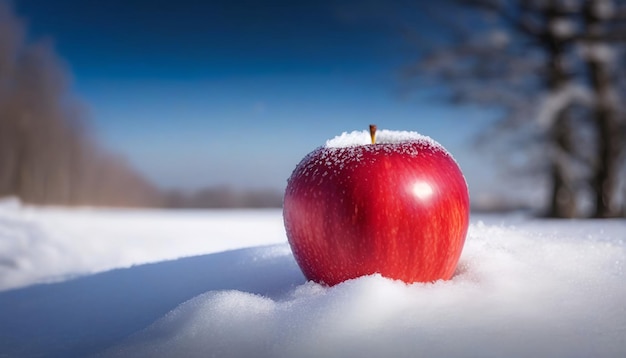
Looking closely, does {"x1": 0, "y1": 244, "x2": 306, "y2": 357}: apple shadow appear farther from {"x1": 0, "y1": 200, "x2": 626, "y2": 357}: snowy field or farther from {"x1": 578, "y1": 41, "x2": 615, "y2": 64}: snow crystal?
{"x1": 578, "y1": 41, "x2": 615, "y2": 64}: snow crystal

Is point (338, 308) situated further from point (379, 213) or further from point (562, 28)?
point (562, 28)

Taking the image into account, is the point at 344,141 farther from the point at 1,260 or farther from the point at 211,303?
the point at 1,260

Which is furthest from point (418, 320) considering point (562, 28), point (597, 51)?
point (562, 28)

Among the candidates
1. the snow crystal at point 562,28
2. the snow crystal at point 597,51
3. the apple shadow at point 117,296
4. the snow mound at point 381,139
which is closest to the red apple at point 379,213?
the snow mound at point 381,139

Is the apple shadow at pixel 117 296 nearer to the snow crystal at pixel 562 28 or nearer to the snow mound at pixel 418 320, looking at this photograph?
the snow mound at pixel 418 320

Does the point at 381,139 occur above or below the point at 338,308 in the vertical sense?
above

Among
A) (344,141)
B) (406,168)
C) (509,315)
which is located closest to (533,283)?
(509,315)
